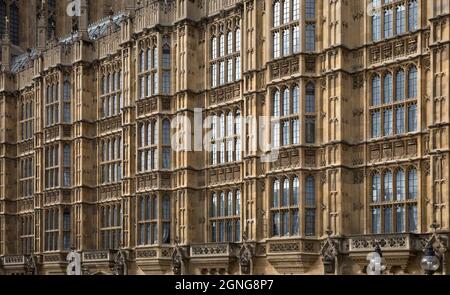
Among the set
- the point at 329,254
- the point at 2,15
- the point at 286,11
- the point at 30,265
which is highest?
the point at 2,15

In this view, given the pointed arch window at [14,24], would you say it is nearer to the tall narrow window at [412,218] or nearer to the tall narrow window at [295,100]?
the tall narrow window at [295,100]

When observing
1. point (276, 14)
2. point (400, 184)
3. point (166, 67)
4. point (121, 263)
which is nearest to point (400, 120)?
point (400, 184)

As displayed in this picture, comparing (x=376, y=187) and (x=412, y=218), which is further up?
(x=376, y=187)

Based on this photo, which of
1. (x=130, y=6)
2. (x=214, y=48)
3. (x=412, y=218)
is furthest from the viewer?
(x=130, y=6)

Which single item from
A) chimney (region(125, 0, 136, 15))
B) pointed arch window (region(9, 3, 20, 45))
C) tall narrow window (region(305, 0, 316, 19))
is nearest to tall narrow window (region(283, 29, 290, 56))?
tall narrow window (region(305, 0, 316, 19))

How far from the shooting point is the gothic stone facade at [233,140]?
31281 millimetres

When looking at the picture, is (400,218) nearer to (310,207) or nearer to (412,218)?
(412,218)

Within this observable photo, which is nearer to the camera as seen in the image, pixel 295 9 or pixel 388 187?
pixel 388 187

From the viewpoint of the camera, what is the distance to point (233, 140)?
40.3 m

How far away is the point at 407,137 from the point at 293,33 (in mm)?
7825

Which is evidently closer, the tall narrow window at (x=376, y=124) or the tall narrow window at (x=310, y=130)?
the tall narrow window at (x=376, y=124)

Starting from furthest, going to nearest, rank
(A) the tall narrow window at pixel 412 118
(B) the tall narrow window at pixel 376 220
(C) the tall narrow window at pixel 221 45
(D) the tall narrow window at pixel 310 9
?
(C) the tall narrow window at pixel 221 45, (D) the tall narrow window at pixel 310 9, (B) the tall narrow window at pixel 376 220, (A) the tall narrow window at pixel 412 118

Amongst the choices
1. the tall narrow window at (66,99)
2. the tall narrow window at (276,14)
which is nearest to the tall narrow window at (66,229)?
the tall narrow window at (66,99)
